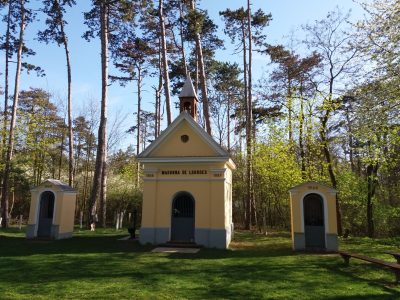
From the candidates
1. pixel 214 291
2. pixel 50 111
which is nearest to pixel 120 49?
pixel 50 111

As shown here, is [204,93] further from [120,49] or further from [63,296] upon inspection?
[63,296]

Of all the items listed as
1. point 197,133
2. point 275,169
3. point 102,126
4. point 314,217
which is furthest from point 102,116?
point 314,217

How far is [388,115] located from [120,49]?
19.6 metres

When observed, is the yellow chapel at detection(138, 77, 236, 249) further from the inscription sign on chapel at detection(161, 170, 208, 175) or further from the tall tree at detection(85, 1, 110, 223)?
the tall tree at detection(85, 1, 110, 223)

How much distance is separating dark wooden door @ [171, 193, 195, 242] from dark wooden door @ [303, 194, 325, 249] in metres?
4.84

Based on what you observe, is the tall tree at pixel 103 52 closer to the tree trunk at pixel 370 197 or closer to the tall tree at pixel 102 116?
the tall tree at pixel 102 116

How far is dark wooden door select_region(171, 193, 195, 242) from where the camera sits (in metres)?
14.7

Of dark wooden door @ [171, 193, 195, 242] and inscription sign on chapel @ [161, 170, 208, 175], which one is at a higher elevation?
inscription sign on chapel @ [161, 170, 208, 175]

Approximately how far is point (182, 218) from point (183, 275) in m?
5.92

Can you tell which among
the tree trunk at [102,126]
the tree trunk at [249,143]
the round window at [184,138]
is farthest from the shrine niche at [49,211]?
the tree trunk at [249,143]

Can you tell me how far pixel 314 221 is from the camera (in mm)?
13617

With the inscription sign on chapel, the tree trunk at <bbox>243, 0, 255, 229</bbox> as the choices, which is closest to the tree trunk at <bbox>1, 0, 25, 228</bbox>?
the inscription sign on chapel

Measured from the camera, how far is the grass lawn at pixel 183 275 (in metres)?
7.36

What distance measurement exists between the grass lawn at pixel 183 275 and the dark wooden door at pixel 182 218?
154cm
